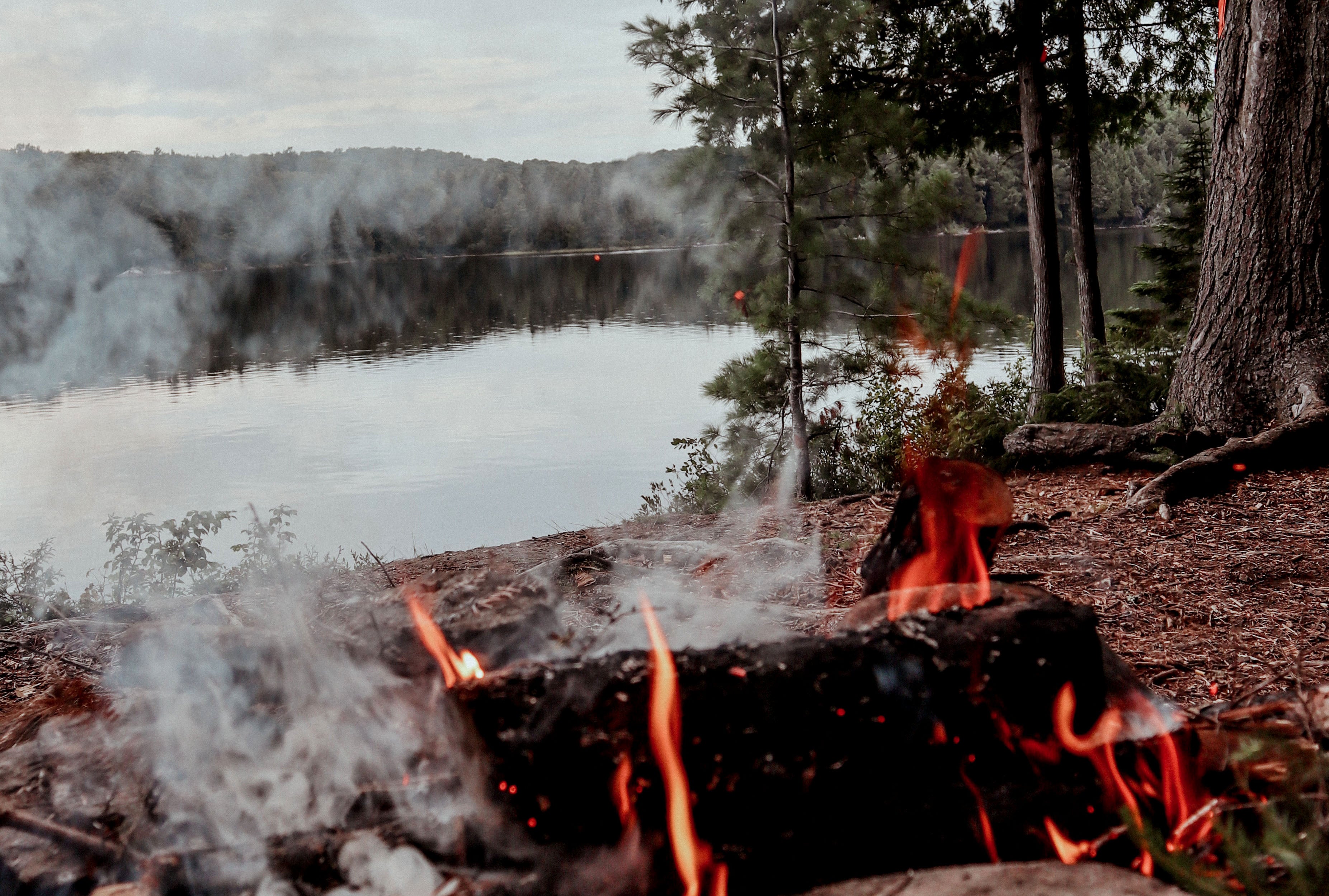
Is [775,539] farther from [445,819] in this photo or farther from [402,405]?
[402,405]

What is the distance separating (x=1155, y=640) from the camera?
3.58 metres

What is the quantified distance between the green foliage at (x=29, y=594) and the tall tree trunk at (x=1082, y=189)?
9.12 m

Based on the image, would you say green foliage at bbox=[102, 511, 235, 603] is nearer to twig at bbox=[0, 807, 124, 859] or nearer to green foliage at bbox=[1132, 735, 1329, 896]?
twig at bbox=[0, 807, 124, 859]

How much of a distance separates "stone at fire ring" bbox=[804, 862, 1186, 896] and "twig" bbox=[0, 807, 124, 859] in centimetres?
196

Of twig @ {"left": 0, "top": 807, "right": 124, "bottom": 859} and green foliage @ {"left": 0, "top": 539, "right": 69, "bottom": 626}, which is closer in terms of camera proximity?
twig @ {"left": 0, "top": 807, "right": 124, "bottom": 859}

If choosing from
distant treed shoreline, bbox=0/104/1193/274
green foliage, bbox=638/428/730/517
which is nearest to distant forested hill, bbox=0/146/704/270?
distant treed shoreline, bbox=0/104/1193/274

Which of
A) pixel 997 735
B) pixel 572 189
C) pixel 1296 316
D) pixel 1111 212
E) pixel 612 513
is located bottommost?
pixel 612 513

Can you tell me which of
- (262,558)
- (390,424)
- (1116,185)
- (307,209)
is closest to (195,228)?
(307,209)

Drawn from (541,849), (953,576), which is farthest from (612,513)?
(541,849)

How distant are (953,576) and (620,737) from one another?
1.57 metres

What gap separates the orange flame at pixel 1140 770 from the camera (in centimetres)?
212

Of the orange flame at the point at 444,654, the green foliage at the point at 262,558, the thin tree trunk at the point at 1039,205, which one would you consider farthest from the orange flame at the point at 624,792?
the thin tree trunk at the point at 1039,205

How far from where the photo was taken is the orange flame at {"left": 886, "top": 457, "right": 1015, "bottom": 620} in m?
3.12

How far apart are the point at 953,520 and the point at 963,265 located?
35.7 m
